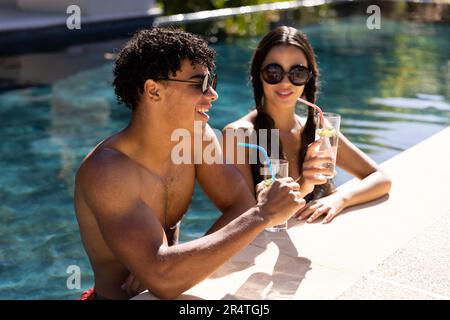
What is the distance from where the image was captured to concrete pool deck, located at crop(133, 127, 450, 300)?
272cm

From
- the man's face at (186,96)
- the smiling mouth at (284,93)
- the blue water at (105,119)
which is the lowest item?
the blue water at (105,119)

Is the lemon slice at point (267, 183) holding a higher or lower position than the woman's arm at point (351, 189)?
higher

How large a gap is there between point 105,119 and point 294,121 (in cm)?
427

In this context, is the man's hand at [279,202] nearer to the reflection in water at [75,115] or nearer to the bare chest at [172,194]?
the bare chest at [172,194]

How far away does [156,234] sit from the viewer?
8.45 ft

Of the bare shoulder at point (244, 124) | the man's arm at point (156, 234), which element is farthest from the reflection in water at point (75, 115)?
the man's arm at point (156, 234)

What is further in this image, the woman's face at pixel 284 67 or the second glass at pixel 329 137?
the woman's face at pixel 284 67

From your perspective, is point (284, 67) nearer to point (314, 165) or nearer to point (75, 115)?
point (314, 165)

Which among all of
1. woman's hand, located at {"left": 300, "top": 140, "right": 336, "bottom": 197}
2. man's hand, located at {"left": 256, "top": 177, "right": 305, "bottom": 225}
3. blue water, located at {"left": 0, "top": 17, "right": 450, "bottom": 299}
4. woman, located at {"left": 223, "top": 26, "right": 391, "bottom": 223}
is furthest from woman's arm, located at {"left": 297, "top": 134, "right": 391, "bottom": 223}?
blue water, located at {"left": 0, "top": 17, "right": 450, "bottom": 299}

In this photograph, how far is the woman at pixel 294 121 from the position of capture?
3684 millimetres

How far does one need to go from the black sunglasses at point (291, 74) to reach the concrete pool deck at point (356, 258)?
30.1 inches

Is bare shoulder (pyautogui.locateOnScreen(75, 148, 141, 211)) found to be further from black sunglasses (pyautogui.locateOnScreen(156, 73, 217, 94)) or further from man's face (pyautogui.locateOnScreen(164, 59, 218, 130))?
black sunglasses (pyautogui.locateOnScreen(156, 73, 217, 94))

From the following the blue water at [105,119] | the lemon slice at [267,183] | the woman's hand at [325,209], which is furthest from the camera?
the blue water at [105,119]

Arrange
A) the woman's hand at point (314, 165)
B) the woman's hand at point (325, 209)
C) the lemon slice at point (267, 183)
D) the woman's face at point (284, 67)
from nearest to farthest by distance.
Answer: the lemon slice at point (267, 183)
the woman's hand at point (314, 165)
the woman's hand at point (325, 209)
the woman's face at point (284, 67)
